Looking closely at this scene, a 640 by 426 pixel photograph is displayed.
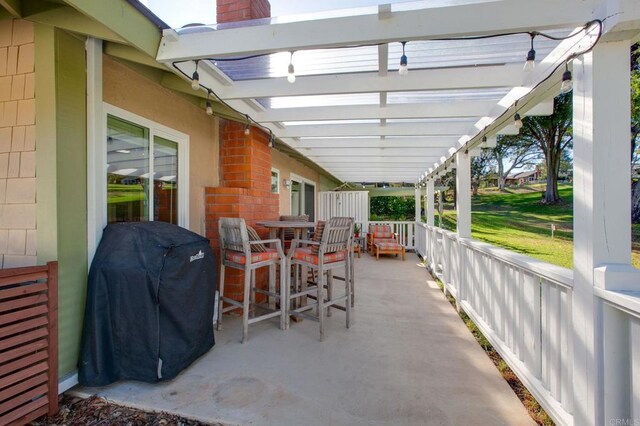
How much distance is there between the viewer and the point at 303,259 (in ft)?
11.3

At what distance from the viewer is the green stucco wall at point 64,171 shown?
81.7 inches

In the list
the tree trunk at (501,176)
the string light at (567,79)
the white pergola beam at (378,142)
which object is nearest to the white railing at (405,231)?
the white pergola beam at (378,142)

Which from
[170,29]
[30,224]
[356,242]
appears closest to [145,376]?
[30,224]

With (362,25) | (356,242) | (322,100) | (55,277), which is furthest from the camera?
(356,242)

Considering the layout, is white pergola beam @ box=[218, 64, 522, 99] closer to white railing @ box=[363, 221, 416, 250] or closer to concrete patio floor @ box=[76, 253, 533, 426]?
concrete patio floor @ box=[76, 253, 533, 426]

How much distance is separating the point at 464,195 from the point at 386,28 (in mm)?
2904

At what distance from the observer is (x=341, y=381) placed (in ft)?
7.73

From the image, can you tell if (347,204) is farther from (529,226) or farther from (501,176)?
(501,176)

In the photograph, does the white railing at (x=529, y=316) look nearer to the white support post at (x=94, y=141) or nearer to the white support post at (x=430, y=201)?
the white support post at (x=94, y=141)

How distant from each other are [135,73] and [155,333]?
8.10ft

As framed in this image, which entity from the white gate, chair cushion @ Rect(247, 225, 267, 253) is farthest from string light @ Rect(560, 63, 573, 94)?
the white gate

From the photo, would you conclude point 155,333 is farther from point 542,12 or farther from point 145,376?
point 542,12

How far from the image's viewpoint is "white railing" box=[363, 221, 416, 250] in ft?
31.9

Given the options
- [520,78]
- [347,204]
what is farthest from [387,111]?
[347,204]
